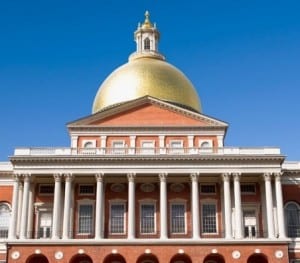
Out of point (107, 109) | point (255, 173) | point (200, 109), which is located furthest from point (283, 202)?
point (107, 109)

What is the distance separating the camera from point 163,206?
4850cm

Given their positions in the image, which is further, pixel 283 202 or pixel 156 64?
pixel 156 64

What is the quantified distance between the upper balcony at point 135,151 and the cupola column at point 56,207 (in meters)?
2.43

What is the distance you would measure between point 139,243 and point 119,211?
14.5 feet

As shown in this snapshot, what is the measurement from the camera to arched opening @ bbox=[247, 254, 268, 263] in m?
47.1

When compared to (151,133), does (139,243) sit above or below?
below

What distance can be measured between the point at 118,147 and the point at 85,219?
714cm

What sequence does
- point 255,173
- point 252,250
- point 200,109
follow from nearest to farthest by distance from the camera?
1. point 252,250
2. point 255,173
3. point 200,109

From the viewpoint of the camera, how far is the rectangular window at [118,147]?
51344mm

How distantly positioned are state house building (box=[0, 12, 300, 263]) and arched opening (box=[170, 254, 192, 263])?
117 mm

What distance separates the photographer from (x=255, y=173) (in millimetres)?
49688

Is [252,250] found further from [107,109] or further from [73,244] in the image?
[107,109]

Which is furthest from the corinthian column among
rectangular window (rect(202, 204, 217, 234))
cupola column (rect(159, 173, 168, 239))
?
cupola column (rect(159, 173, 168, 239))

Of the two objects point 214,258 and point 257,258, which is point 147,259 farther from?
point 257,258
